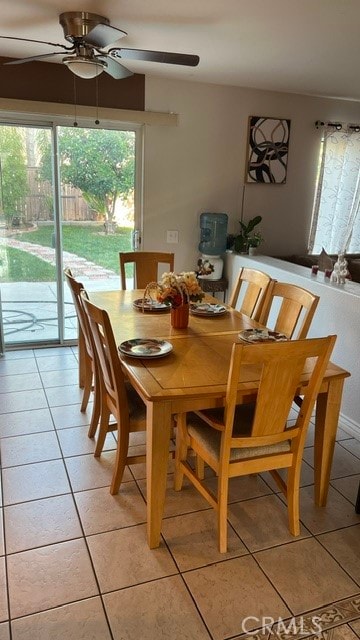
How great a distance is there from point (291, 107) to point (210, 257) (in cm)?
169

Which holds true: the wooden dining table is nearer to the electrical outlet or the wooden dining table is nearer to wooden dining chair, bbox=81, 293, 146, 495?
wooden dining chair, bbox=81, 293, 146, 495

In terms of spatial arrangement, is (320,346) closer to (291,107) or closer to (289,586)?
(289,586)

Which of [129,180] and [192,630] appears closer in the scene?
[192,630]

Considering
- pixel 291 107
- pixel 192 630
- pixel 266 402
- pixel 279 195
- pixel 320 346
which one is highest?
pixel 291 107

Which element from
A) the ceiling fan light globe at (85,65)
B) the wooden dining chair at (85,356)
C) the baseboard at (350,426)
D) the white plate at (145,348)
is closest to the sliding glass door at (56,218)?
the wooden dining chair at (85,356)

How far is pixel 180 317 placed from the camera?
2559mm

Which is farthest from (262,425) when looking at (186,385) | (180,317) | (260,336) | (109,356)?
(180,317)

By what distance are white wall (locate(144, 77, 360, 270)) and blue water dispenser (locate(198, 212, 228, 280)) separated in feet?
0.37

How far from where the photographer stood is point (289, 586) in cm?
180

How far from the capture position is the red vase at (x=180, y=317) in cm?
254

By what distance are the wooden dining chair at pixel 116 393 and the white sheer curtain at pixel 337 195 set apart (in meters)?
3.36

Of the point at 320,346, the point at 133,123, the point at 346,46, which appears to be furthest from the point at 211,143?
the point at 320,346

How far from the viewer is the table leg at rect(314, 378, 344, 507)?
209 centimetres

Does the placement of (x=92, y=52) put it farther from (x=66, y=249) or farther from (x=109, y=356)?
(x=66, y=249)
